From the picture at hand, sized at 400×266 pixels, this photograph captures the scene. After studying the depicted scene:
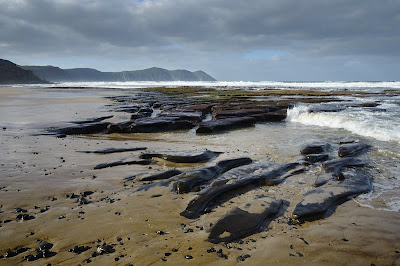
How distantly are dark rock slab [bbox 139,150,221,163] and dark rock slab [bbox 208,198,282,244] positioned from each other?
3.00 meters

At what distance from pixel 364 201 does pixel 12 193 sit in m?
6.14

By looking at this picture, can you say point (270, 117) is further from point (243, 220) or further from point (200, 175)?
point (243, 220)

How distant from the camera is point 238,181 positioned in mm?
5500

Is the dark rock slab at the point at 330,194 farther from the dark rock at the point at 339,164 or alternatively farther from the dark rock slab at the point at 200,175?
the dark rock slab at the point at 200,175

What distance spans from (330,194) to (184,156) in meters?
3.61

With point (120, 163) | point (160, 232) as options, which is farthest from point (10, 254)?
point (120, 163)

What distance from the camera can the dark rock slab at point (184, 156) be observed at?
7316 mm

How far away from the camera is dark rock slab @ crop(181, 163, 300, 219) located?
14.8 feet

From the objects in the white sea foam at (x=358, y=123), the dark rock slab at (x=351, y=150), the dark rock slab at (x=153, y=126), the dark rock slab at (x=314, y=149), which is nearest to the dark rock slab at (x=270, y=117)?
the white sea foam at (x=358, y=123)

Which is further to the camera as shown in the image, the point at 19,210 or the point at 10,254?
the point at 19,210

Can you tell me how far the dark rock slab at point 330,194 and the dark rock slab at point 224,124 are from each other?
676 cm

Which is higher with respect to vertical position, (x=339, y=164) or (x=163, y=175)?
(x=339, y=164)

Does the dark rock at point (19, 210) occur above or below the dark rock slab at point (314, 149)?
below

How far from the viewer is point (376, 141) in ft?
33.1
